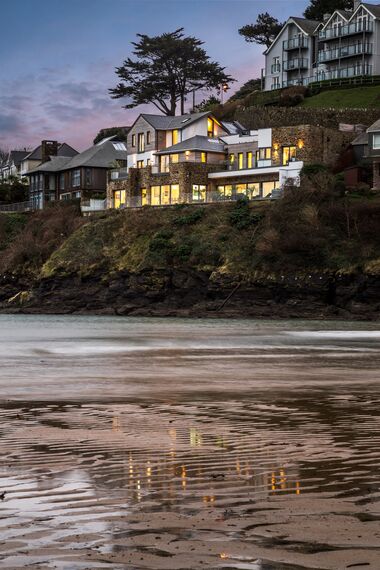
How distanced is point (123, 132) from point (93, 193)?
30.9 m

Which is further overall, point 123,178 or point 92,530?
point 123,178

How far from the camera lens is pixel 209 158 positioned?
302ft

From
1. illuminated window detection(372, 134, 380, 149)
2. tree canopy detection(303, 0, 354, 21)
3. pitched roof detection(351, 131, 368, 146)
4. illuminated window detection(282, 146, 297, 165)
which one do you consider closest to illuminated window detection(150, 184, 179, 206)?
illuminated window detection(282, 146, 297, 165)

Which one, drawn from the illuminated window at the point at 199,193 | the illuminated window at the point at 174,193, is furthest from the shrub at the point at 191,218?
the illuminated window at the point at 174,193

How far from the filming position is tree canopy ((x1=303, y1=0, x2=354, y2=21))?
405ft

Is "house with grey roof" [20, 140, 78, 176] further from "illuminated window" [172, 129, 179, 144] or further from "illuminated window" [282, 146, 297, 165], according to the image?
"illuminated window" [282, 146, 297, 165]

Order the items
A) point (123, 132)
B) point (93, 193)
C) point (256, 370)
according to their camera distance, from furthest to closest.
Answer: point (123, 132) < point (93, 193) < point (256, 370)

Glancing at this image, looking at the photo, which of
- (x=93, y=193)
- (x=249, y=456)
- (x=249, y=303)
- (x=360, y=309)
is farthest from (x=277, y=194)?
(x=249, y=456)

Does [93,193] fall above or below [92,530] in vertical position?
above

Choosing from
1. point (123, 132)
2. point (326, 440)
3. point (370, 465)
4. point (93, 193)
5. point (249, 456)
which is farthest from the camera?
point (123, 132)

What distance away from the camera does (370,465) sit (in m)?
8.93

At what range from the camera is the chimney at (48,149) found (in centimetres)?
12450

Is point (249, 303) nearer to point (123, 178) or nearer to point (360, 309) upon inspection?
point (360, 309)

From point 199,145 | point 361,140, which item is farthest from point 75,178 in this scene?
point 361,140
